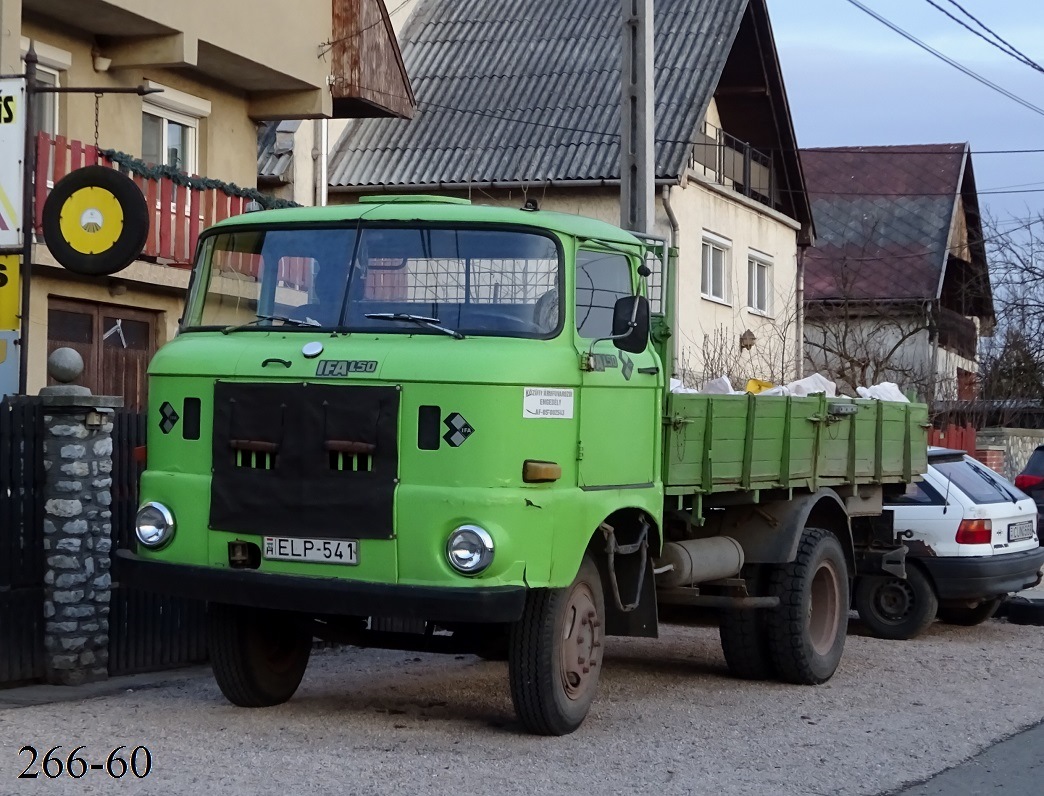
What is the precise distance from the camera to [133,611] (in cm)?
1002

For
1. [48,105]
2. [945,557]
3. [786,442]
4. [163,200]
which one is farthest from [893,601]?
[48,105]

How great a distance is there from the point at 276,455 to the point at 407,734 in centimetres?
155

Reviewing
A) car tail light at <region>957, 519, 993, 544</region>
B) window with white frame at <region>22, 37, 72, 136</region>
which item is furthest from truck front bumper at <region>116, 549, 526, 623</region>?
window with white frame at <region>22, 37, 72, 136</region>

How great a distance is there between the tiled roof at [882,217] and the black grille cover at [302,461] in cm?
3314

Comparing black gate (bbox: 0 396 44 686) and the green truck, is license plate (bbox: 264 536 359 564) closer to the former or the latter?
the green truck

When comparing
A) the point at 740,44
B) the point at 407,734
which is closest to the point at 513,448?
the point at 407,734

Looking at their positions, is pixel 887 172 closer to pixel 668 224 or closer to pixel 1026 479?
pixel 668 224

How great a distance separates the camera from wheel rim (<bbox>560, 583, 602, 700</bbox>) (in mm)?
8047

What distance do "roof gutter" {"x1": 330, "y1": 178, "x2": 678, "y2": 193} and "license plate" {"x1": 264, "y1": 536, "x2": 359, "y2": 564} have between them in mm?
18704

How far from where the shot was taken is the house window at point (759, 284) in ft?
102

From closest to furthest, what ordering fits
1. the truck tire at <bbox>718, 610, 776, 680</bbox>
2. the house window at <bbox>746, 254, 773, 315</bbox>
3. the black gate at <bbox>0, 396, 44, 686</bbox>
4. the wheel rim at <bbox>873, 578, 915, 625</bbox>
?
the black gate at <bbox>0, 396, 44, 686</bbox>, the truck tire at <bbox>718, 610, 776, 680</bbox>, the wheel rim at <bbox>873, 578, 915, 625</bbox>, the house window at <bbox>746, 254, 773, 315</bbox>

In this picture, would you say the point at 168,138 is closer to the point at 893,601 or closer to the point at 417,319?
the point at 893,601

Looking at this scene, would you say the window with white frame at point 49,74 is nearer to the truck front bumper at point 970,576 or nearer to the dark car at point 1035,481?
the truck front bumper at point 970,576

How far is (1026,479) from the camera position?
1964cm
